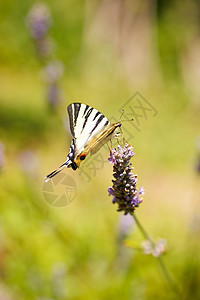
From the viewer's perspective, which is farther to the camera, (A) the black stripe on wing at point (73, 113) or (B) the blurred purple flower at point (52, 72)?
(B) the blurred purple flower at point (52, 72)

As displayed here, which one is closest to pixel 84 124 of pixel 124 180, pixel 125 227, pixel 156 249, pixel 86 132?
pixel 86 132

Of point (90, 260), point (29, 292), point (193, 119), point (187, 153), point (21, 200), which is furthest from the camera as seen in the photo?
point (193, 119)

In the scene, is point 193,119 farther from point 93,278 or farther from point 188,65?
point 93,278

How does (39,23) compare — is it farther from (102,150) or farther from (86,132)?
(86,132)

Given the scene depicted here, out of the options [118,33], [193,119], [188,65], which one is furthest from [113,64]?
[193,119]

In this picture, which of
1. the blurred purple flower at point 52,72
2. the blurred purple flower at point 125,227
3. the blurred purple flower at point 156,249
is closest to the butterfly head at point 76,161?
the blurred purple flower at point 156,249

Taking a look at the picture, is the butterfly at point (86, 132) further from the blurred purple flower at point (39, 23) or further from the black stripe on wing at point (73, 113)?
the blurred purple flower at point (39, 23)

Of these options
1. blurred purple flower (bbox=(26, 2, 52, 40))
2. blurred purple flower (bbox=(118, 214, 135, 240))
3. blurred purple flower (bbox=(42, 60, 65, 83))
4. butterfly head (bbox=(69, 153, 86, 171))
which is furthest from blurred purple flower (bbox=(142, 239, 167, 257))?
Result: blurred purple flower (bbox=(26, 2, 52, 40))
